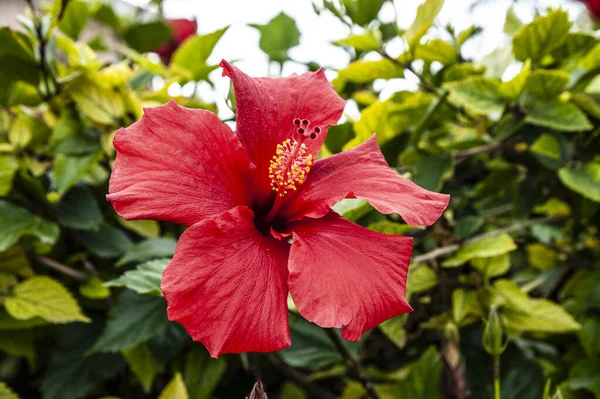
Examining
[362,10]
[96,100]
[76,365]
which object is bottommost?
[76,365]

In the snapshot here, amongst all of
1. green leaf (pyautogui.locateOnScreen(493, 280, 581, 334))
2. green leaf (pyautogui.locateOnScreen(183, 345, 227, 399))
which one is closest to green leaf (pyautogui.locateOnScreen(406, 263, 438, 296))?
green leaf (pyautogui.locateOnScreen(493, 280, 581, 334))

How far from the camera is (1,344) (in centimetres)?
102

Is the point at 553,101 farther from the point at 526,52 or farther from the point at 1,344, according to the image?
the point at 1,344

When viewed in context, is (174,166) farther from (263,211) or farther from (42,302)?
(42,302)

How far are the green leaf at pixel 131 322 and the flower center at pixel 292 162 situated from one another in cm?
37

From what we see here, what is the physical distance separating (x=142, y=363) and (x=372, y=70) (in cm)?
72

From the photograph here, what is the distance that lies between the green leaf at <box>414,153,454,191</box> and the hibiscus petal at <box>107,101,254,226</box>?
44 cm

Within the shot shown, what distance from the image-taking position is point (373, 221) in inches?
34.3

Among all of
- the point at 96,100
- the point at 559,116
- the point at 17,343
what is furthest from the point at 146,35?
the point at 559,116

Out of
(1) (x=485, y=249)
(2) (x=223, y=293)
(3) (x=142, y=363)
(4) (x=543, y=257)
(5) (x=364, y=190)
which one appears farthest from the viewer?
(4) (x=543, y=257)

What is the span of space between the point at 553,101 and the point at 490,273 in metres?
0.35

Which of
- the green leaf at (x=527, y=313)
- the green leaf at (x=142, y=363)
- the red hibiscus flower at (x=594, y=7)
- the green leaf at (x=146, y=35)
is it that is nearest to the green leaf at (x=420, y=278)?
the green leaf at (x=527, y=313)

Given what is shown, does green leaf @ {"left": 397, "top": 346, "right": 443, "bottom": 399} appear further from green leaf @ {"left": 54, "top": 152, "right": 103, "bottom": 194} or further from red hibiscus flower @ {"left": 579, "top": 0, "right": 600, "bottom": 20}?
red hibiscus flower @ {"left": 579, "top": 0, "right": 600, "bottom": 20}

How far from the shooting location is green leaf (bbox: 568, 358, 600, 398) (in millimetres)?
999
